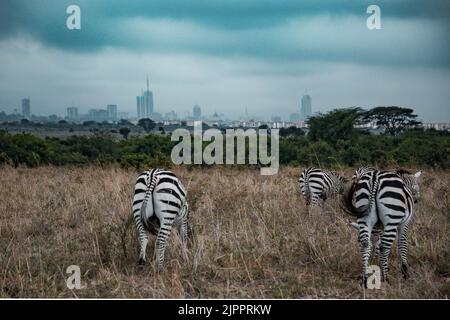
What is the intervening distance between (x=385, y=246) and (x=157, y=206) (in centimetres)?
209

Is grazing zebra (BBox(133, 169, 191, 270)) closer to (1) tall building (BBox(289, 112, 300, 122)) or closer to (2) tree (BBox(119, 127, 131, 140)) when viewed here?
(1) tall building (BBox(289, 112, 300, 122))

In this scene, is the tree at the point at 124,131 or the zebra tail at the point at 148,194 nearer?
the zebra tail at the point at 148,194

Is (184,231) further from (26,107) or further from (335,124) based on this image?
(335,124)

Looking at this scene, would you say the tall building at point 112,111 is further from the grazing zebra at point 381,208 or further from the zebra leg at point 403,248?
the zebra leg at point 403,248

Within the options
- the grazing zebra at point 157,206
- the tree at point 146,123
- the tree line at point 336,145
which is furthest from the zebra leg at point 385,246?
the tree at point 146,123

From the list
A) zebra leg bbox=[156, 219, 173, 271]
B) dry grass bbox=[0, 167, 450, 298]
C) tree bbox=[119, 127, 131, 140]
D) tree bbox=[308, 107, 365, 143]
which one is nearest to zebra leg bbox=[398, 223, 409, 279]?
dry grass bbox=[0, 167, 450, 298]

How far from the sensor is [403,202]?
4.33 m

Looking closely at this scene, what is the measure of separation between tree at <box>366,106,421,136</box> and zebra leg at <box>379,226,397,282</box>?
89.1 inches

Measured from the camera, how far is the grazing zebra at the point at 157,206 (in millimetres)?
4746

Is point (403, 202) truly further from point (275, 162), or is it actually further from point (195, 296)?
point (275, 162)

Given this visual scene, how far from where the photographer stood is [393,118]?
7547 millimetres

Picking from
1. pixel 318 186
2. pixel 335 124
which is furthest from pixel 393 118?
pixel 318 186

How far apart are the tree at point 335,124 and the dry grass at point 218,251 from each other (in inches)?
46.5
